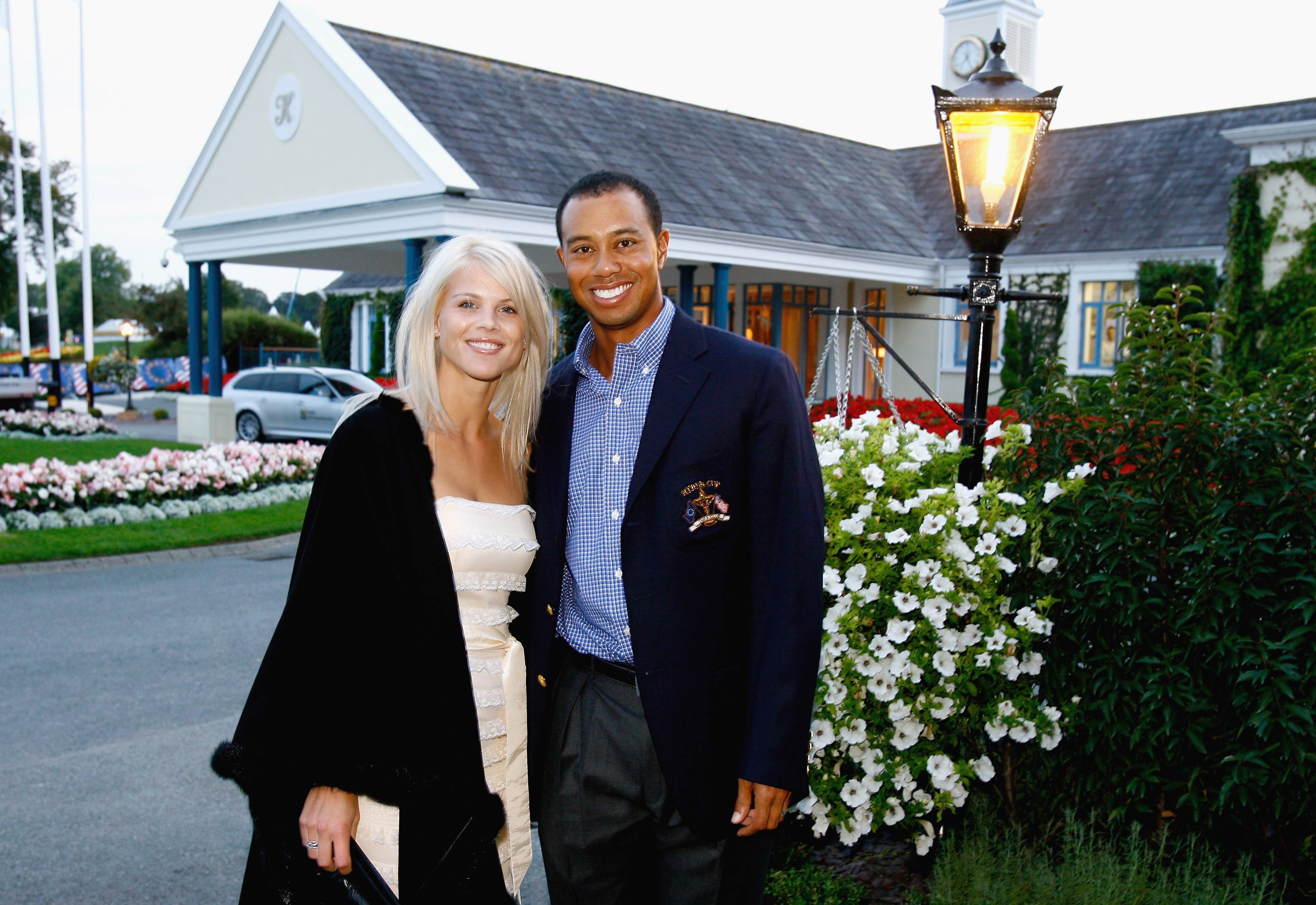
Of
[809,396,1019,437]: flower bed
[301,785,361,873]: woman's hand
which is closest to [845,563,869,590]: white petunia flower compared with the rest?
[809,396,1019,437]: flower bed

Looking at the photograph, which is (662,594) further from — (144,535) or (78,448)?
(78,448)

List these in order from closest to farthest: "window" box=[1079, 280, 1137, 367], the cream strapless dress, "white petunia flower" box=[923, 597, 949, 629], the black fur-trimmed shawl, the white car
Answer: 1. the black fur-trimmed shawl
2. the cream strapless dress
3. "white petunia flower" box=[923, 597, 949, 629]
4. "window" box=[1079, 280, 1137, 367]
5. the white car

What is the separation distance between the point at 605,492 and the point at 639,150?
1600 cm

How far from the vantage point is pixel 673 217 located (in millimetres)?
15953

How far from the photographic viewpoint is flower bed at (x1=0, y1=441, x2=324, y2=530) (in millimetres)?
11016

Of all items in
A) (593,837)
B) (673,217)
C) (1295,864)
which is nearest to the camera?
(593,837)

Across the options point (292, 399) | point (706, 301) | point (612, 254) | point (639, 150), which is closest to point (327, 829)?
point (612, 254)

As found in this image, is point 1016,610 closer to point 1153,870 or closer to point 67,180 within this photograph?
point 1153,870

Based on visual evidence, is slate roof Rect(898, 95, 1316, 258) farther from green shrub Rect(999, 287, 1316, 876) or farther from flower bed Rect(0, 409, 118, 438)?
flower bed Rect(0, 409, 118, 438)

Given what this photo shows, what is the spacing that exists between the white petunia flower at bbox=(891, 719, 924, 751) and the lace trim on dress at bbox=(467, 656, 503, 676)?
1522 millimetres

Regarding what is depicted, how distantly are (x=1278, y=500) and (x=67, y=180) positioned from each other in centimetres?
5766

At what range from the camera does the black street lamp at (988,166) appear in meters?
4.14

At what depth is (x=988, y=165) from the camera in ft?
13.9

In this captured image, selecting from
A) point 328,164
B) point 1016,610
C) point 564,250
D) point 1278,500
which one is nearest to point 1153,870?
point 1016,610
